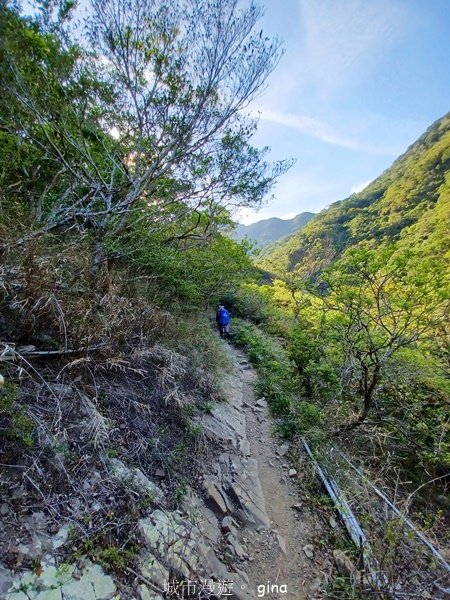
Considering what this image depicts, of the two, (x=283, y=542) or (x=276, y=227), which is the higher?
(x=276, y=227)

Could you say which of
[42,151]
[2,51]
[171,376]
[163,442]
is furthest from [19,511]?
[2,51]

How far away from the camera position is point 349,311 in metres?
4.91

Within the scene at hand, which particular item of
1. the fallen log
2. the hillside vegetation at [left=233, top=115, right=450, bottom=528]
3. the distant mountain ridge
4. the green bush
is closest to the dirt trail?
the fallen log

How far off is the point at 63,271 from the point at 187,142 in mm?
4329

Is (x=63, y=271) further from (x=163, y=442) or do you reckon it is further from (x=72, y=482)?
(x=163, y=442)

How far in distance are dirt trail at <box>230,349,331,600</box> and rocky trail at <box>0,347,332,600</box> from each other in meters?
0.01

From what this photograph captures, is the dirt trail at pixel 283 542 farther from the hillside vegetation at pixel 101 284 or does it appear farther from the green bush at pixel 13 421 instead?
the green bush at pixel 13 421

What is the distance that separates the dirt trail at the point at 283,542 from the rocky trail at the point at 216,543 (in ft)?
0.03

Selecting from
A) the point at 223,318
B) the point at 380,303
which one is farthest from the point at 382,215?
the point at 380,303

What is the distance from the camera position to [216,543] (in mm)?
2666

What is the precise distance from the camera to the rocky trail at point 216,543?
167cm

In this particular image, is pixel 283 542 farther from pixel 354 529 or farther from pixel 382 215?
pixel 382 215

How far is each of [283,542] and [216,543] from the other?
94 cm

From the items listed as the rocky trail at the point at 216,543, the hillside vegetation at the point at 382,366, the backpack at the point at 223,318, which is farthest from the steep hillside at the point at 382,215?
the rocky trail at the point at 216,543
